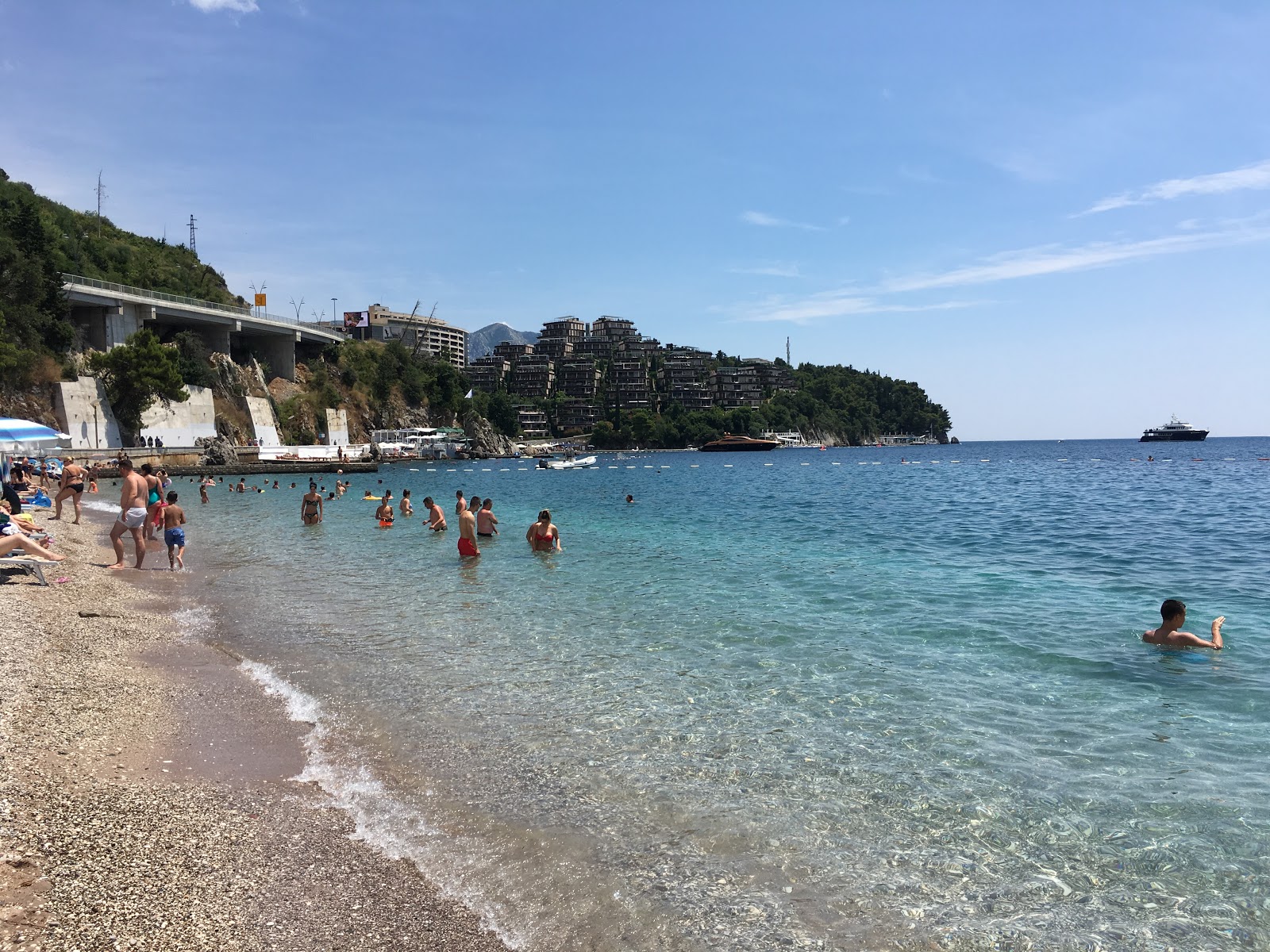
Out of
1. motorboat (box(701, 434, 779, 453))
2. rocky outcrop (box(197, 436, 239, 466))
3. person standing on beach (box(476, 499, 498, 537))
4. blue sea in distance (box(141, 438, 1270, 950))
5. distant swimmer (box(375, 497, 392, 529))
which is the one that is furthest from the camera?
motorboat (box(701, 434, 779, 453))

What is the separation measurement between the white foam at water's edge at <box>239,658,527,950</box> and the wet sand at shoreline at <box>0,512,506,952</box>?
8 centimetres

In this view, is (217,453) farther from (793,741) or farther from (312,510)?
(793,741)

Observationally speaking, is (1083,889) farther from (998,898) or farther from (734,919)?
(734,919)

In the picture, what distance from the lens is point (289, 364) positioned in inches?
3844

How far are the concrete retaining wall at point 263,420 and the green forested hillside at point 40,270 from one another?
15947mm

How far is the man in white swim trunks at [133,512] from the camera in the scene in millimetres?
15359

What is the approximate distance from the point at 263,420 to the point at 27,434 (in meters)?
69.7

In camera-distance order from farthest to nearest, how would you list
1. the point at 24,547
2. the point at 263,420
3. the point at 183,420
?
the point at 263,420, the point at 183,420, the point at 24,547

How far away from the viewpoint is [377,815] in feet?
18.1

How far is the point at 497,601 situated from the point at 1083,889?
1024 cm

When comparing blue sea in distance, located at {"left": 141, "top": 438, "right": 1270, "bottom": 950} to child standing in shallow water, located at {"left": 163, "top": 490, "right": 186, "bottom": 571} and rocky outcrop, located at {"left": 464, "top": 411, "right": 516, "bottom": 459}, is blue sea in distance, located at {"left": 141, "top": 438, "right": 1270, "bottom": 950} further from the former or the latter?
rocky outcrop, located at {"left": 464, "top": 411, "right": 516, "bottom": 459}

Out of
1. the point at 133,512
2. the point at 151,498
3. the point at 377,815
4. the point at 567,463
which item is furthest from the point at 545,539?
the point at 567,463

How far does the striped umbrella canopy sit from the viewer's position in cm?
2027

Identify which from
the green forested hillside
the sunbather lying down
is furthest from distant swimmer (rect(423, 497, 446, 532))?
the green forested hillside
